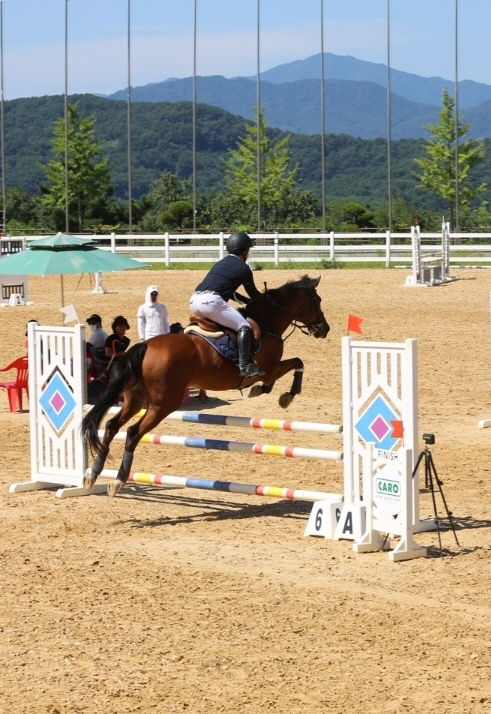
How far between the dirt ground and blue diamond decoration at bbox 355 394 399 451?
2.47ft

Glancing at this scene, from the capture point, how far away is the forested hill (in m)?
153

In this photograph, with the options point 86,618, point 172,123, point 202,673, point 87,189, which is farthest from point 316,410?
point 172,123

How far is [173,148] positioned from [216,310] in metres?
164

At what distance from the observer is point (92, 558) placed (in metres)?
8.03

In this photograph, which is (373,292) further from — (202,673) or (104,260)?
(202,673)

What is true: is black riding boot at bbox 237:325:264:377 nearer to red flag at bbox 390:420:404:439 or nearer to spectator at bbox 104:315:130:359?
red flag at bbox 390:420:404:439

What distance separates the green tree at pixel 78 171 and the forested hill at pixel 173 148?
2945 inches

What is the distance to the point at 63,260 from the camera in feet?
48.8

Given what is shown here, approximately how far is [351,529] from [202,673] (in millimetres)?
2865

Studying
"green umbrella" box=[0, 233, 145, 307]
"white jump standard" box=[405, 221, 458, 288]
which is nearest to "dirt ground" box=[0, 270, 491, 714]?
"green umbrella" box=[0, 233, 145, 307]

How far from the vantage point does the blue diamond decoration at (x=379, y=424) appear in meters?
8.09

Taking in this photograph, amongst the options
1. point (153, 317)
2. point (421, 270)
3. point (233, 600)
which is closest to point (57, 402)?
point (233, 600)

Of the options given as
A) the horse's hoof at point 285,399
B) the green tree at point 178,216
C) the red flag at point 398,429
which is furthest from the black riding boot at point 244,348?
the green tree at point 178,216

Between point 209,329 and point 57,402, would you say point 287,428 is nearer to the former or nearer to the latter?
point 209,329
